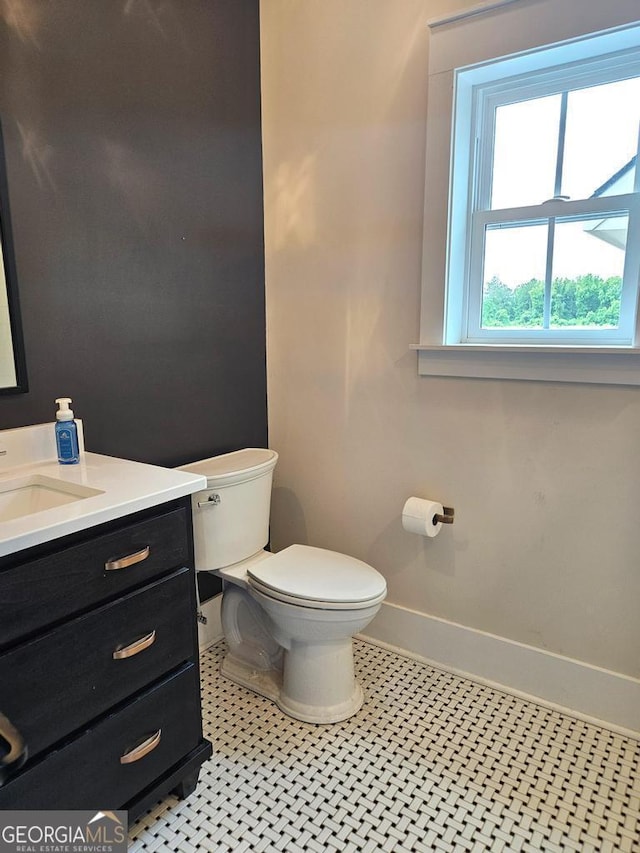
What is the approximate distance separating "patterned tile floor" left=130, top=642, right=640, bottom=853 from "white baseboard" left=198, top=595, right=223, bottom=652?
0.90ft

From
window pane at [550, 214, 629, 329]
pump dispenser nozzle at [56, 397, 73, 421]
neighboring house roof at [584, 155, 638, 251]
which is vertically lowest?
pump dispenser nozzle at [56, 397, 73, 421]

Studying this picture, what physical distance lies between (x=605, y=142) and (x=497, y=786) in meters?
1.84

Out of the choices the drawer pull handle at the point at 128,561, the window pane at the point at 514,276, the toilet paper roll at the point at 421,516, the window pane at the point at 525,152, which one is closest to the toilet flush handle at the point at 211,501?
the drawer pull handle at the point at 128,561

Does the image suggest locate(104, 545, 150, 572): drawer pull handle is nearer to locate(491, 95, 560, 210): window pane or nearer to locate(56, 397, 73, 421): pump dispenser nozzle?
locate(56, 397, 73, 421): pump dispenser nozzle

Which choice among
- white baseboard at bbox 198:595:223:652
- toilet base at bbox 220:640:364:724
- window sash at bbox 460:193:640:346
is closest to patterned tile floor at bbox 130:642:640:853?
toilet base at bbox 220:640:364:724

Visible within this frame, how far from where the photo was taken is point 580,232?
1.65m

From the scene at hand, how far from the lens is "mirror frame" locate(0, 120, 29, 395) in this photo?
1.36 m

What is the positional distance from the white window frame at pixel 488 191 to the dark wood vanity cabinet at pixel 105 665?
1.06 m

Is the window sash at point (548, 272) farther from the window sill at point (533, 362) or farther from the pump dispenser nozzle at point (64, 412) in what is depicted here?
the pump dispenser nozzle at point (64, 412)

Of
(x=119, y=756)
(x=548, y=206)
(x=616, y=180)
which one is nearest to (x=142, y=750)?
(x=119, y=756)

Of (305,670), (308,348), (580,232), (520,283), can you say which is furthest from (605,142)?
(305,670)

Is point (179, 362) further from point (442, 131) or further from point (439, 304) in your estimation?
point (442, 131)

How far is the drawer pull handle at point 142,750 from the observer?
1.25m

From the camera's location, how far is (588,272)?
65.0 inches
